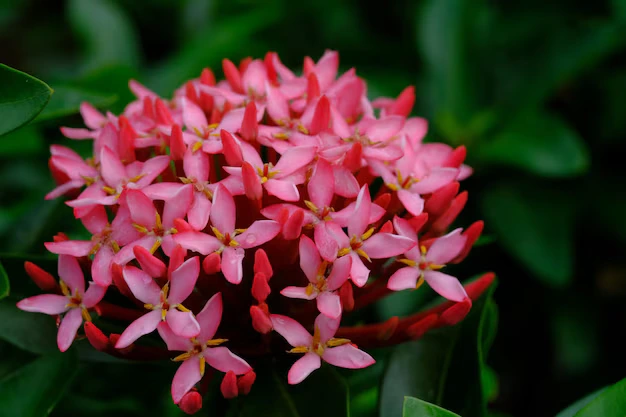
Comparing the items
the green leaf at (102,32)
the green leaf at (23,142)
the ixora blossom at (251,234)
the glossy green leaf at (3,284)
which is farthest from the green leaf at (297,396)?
the green leaf at (102,32)

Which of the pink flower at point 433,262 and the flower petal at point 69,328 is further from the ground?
the pink flower at point 433,262

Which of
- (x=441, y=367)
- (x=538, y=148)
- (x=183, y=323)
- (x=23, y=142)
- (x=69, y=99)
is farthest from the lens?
(x=538, y=148)

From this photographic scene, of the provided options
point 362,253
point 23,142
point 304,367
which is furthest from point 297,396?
point 23,142

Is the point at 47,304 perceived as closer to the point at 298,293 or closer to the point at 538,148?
the point at 298,293

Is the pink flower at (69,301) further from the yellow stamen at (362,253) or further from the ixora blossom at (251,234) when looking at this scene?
the yellow stamen at (362,253)

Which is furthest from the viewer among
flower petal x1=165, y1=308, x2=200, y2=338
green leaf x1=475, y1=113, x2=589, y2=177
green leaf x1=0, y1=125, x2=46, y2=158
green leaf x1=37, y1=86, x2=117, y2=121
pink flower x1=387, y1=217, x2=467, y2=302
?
green leaf x1=475, y1=113, x2=589, y2=177

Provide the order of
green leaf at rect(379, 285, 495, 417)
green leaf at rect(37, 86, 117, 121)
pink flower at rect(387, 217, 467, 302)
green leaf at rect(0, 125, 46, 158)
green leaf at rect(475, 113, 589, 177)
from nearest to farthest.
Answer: pink flower at rect(387, 217, 467, 302) < green leaf at rect(379, 285, 495, 417) < green leaf at rect(37, 86, 117, 121) < green leaf at rect(0, 125, 46, 158) < green leaf at rect(475, 113, 589, 177)

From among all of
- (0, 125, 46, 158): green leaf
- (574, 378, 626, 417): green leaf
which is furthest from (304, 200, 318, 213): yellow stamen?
(0, 125, 46, 158): green leaf

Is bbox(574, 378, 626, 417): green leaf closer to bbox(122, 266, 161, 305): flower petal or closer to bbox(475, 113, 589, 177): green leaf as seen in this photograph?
bbox(122, 266, 161, 305): flower petal
